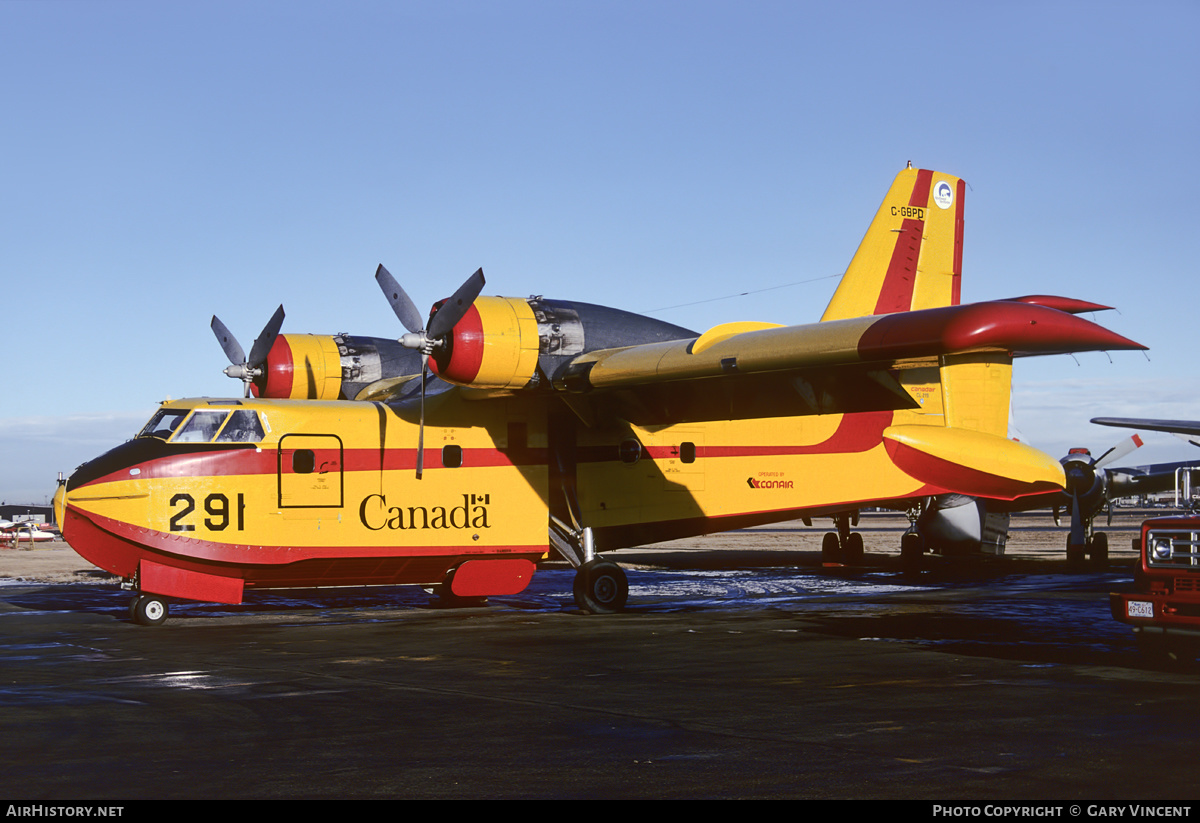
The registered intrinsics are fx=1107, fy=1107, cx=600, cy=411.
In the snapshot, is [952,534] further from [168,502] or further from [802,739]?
[802,739]

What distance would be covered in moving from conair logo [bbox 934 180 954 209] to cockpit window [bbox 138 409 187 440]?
15.0 metres

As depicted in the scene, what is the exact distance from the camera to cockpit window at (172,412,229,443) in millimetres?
16125

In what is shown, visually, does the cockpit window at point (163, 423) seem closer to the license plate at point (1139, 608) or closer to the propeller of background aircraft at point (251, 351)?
the propeller of background aircraft at point (251, 351)

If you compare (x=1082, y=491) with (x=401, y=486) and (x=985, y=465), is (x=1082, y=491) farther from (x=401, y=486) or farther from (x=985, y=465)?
(x=401, y=486)

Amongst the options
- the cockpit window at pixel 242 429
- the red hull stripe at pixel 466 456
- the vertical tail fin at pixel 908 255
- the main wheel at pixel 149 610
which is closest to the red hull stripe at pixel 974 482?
the red hull stripe at pixel 466 456

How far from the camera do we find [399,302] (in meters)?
17.2

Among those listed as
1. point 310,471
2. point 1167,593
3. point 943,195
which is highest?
point 943,195

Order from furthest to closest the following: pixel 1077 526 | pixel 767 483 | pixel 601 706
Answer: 1. pixel 1077 526
2. pixel 767 483
3. pixel 601 706

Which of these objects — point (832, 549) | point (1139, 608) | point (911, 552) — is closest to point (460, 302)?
point (1139, 608)

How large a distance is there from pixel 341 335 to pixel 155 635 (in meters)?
7.96

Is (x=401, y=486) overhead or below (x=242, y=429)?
below

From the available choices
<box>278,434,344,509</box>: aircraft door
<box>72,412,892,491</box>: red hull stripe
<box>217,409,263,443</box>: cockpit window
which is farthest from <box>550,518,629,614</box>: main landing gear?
<box>217,409,263,443</box>: cockpit window

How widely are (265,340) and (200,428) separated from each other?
11.8 feet

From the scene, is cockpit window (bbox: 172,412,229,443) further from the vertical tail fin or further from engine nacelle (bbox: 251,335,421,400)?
the vertical tail fin
